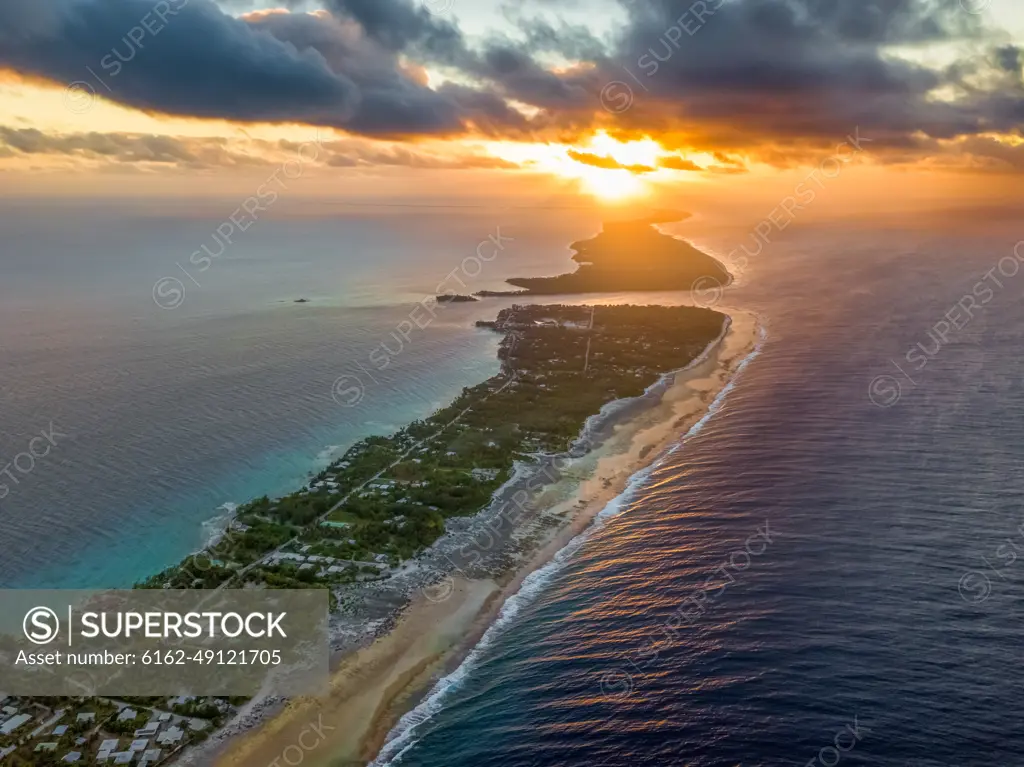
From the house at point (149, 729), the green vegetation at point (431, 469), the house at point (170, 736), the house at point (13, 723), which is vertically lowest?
the house at point (170, 736)

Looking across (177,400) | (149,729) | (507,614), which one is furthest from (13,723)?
(177,400)

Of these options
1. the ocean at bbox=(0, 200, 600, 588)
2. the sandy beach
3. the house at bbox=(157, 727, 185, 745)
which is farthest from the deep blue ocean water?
the ocean at bbox=(0, 200, 600, 588)

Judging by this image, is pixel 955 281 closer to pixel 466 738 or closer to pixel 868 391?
pixel 868 391

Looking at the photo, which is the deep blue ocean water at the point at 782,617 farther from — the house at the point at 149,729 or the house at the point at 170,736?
the house at the point at 149,729

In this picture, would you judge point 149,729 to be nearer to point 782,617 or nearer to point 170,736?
point 170,736

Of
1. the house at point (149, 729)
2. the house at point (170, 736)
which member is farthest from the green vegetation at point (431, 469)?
the house at point (170, 736)

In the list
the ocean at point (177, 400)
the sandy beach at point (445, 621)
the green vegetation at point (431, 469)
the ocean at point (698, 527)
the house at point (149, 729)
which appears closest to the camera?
the ocean at point (698, 527)
